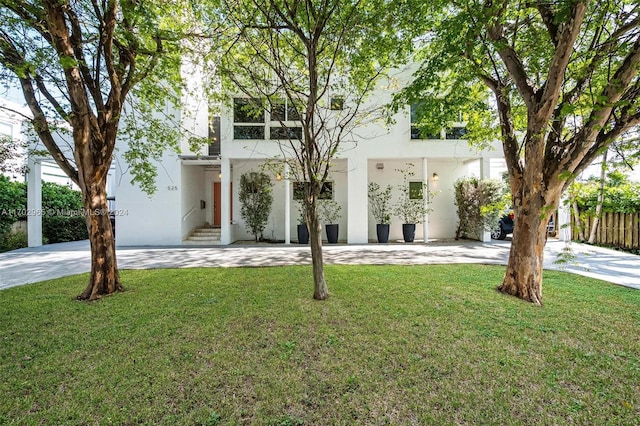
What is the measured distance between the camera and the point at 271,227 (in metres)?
13.3

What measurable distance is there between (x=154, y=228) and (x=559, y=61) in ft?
40.9

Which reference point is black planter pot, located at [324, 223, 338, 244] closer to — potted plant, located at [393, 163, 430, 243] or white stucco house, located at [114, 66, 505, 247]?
white stucco house, located at [114, 66, 505, 247]

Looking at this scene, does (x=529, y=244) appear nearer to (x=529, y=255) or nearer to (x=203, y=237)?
(x=529, y=255)

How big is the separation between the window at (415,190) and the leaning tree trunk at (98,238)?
1114 centimetres

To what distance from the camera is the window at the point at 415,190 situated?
1309 centimetres

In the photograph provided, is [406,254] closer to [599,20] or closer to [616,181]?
[616,181]

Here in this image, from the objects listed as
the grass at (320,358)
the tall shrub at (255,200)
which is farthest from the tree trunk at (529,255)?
the tall shrub at (255,200)

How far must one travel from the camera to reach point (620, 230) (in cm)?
1039

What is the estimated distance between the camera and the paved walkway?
6863 mm

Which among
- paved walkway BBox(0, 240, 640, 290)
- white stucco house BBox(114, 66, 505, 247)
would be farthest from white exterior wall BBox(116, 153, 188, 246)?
paved walkway BBox(0, 240, 640, 290)

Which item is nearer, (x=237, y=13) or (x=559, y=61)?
(x=559, y=61)

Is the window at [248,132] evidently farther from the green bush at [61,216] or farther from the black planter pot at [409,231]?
the green bush at [61,216]

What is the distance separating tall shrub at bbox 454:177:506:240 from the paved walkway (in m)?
1.18

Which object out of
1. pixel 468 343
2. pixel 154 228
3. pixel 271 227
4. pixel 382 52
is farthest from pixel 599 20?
pixel 154 228
